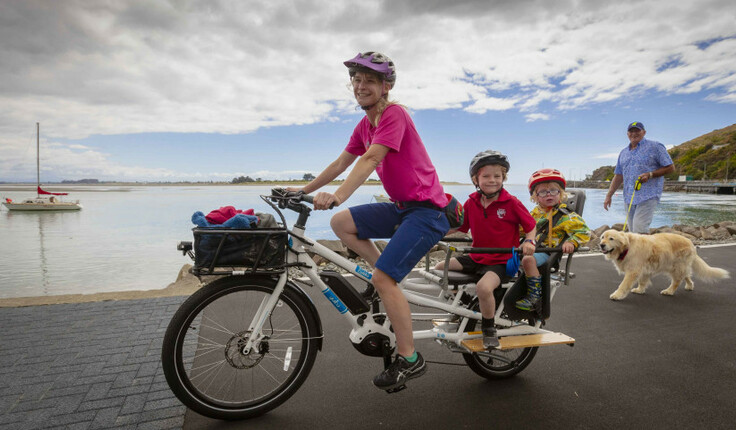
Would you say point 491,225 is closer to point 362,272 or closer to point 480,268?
point 480,268

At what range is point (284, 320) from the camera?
2.36 metres

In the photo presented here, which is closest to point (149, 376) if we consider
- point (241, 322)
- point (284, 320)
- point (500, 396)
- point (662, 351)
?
point (241, 322)

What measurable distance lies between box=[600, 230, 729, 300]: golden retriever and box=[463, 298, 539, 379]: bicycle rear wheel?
279 centimetres

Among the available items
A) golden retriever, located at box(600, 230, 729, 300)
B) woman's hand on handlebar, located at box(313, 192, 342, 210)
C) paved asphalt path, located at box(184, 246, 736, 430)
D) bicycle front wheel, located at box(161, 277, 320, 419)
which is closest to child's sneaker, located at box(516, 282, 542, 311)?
paved asphalt path, located at box(184, 246, 736, 430)

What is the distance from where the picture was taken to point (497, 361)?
9.70 feet

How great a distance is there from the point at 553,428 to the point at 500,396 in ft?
1.34

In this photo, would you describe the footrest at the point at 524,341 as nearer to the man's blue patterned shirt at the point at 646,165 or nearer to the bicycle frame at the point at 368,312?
the bicycle frame at the point at 368,312

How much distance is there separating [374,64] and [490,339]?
1.89 meters

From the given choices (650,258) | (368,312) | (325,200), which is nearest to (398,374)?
(368,312)

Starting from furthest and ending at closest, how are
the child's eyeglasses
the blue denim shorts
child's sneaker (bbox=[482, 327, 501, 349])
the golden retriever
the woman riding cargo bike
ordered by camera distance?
the golden retriever, the child's eyeglasses, child's sneaker (bbox=[482, 327, 501, 349]), the blue denim shorts, the woman riding cargo bike

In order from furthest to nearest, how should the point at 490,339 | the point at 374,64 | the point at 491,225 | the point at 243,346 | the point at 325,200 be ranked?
the point at 491,225 < the point at 490,339 < the point at 243,346 < the point at 374,64 < the point at 325,200

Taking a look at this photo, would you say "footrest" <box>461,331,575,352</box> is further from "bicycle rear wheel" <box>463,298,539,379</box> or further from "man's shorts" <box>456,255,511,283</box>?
"man's shorts" <box>456,255,511,283</box>

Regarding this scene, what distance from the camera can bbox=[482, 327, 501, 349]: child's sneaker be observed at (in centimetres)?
256

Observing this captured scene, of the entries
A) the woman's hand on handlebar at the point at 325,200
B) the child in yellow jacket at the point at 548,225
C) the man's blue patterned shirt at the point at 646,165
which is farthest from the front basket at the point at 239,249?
the man's blue patterned shirt at the point at 646,165
